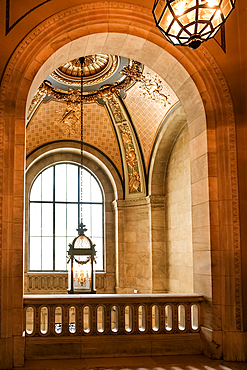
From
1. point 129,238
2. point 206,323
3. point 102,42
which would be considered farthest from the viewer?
point 129,238

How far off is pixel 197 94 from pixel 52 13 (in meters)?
2.49

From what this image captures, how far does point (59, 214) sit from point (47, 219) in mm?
449

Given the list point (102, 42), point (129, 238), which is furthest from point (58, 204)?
point (102, 42)

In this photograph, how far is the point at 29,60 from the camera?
6.43m

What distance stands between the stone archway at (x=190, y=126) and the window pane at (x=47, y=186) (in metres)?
8.71

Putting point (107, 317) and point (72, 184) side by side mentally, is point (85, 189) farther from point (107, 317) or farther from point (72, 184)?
point (107, 317)

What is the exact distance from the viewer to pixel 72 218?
15.7m

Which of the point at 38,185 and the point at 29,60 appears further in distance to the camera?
the point at 38,185

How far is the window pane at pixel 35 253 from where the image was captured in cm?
1507

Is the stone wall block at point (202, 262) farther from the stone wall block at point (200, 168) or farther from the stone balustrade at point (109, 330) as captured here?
the stone wall block at point (200, 168)

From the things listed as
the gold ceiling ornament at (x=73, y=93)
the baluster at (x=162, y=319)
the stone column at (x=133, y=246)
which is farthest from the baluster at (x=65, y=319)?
the stone column at (x=133, y=246)

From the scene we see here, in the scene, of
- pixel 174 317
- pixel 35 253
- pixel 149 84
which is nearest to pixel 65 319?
pixel 174 317

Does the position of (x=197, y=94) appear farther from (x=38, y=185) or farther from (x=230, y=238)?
(x=38, y=185)

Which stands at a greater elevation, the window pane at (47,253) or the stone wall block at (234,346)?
the window pane at (47,253)
